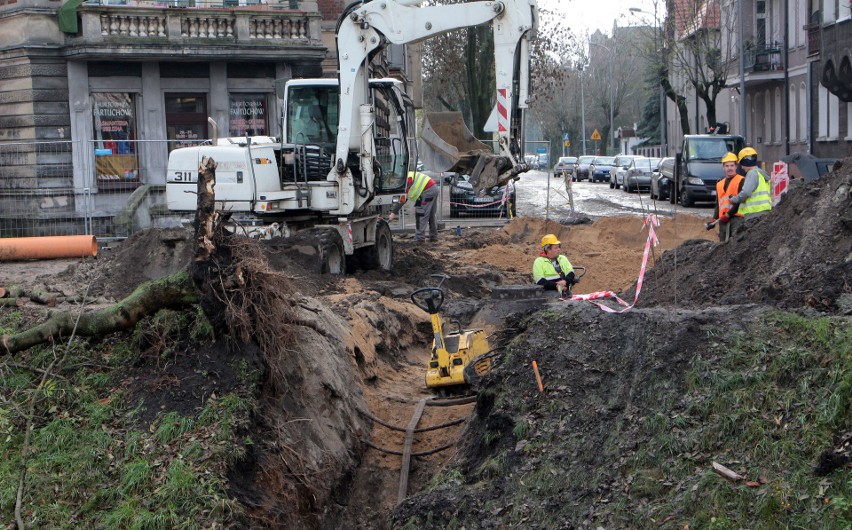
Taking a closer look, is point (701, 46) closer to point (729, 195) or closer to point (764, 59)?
point (764, 59)

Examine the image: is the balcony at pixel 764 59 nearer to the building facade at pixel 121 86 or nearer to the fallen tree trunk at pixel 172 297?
the building facade at pixel 121 86

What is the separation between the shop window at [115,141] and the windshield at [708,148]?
16399 millimetres

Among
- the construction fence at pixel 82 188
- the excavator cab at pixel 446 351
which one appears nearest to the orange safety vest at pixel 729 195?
the excavator cab at pixel 446 351

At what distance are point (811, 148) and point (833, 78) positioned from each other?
228 inches

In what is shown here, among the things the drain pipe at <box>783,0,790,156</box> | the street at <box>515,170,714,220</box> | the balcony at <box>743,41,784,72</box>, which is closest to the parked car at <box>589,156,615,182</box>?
the street at <box>515,170,714,220</box>

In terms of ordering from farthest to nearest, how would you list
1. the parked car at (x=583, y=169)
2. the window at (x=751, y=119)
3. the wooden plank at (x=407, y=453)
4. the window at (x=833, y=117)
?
the parked car at (x=583, y=169), the window at (x=751, y=119), the window at (x=833, y=117), the wooden plank at (x=407, y=453)

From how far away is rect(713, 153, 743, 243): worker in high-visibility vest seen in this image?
13.3 metres

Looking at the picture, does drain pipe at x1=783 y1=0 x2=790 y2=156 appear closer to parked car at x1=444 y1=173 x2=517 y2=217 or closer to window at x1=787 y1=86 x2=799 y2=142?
window at x1=787 y1=86 x2=799 y2=142

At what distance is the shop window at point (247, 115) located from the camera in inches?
1044

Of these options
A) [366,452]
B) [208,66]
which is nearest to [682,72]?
[208,66]

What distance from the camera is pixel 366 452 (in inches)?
383

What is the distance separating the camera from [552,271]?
11320 mm

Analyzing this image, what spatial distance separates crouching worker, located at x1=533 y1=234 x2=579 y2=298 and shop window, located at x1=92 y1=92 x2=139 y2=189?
43.2 ft

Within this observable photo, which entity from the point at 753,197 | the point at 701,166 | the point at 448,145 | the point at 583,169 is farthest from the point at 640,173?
the point at 753,197
